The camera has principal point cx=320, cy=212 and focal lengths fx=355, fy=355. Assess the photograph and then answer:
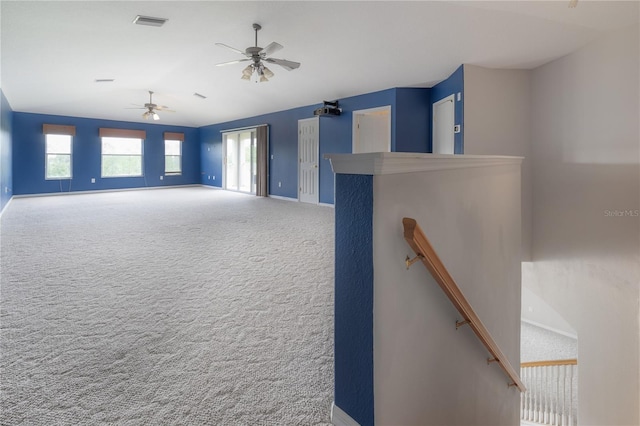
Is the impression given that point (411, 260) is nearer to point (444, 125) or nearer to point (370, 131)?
point (444, 125)

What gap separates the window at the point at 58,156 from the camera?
998cm

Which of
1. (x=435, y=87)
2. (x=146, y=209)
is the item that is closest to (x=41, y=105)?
(x=146, y=209)

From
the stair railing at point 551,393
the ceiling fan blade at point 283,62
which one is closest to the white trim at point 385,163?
the ceiling fan blade at point 283,62

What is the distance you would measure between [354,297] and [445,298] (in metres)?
0.70

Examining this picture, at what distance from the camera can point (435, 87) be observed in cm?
619

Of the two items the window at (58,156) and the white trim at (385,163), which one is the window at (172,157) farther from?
the white trim at (385,163)

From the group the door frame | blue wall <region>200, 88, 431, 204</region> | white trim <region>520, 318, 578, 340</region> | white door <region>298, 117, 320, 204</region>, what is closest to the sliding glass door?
the door frame

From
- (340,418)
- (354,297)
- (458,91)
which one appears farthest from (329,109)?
(340,418)

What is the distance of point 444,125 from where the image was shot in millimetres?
5852

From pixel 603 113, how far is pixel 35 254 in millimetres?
6338

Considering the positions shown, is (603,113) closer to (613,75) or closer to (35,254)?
(613,75)

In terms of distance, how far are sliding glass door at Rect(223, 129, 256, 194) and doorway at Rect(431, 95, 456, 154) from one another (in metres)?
5.91

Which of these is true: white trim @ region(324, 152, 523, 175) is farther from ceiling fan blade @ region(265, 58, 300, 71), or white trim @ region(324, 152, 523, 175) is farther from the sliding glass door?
the sliding glass door

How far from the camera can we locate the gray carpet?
149 centimetres
